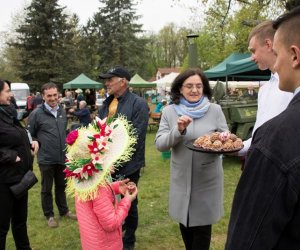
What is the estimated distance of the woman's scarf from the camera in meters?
3.14

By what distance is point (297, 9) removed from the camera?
1270mm

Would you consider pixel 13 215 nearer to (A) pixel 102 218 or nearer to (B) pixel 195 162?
(A) pixel 102 218

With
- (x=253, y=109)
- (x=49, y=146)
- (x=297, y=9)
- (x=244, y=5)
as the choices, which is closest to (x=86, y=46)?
(x=244, y=5)

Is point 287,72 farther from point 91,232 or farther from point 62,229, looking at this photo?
point 62,229

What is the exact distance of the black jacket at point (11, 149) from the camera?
11.0 ft

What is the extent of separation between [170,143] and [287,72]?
1.91 meters

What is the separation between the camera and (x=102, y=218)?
2670 mm

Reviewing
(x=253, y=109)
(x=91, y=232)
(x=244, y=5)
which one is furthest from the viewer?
(x=244, y=5)

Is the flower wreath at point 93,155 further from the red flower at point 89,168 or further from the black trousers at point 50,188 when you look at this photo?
the black trousers at point 50,188

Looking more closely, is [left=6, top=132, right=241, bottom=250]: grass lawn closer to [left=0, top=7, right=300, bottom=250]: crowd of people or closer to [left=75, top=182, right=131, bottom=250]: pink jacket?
[left=0, top=7, right=300, bottom=250]: crowd of people

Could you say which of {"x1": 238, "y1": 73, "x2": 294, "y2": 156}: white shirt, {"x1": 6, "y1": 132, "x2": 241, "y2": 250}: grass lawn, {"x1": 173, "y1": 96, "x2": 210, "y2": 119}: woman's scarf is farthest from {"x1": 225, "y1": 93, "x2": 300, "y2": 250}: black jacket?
{"x1": 6, "y1": 132, "x2": 241, "y2": 250}: grass lawn

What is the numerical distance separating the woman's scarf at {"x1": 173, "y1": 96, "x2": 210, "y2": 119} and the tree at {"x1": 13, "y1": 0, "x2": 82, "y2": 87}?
33.8m

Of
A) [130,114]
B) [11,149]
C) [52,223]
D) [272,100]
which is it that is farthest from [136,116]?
[52,223]

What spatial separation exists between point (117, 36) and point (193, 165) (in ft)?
140
